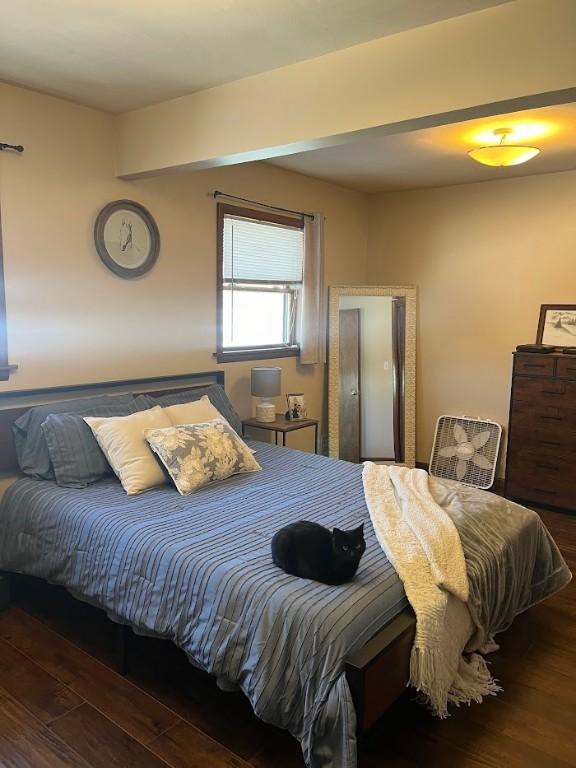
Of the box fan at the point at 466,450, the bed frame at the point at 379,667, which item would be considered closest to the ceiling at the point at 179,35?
the bed frame at the point at 379,667

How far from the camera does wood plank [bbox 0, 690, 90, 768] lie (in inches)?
74.9

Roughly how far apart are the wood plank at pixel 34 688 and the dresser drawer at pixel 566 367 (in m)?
3.62

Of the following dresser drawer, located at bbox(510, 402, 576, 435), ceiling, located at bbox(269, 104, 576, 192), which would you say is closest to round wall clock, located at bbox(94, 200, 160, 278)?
ceiling, located at bbox(269, 104, 576, 192)

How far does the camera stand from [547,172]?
4.43 metres

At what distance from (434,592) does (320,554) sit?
1.39 feet

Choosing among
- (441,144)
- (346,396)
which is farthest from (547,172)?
(346,396)

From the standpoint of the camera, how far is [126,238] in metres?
3.45

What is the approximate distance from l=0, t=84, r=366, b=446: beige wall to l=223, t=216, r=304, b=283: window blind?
0.64ft

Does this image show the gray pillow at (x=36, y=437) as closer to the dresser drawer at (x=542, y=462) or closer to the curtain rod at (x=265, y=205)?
the curtain rod at (x=265, y=205)

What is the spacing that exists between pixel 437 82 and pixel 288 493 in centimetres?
186

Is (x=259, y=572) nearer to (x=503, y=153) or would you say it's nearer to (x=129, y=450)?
(x=129, y=450)

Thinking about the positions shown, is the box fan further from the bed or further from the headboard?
the headboard

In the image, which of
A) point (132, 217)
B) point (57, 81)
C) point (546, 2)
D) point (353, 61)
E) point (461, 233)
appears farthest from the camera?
point (461, 233)

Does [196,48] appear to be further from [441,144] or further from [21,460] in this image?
[21,460]
